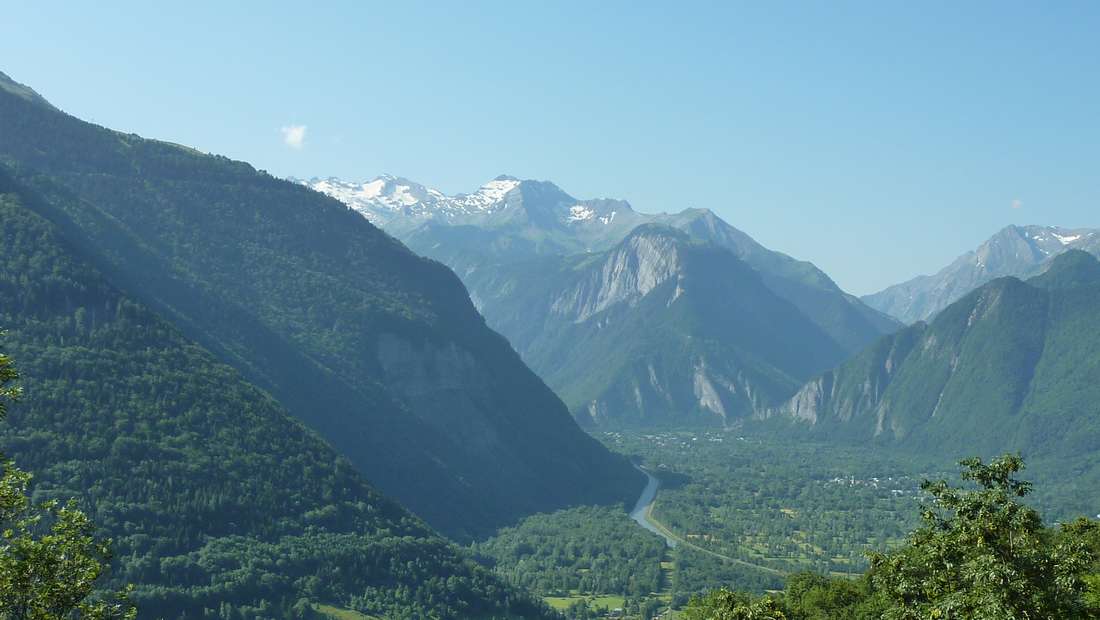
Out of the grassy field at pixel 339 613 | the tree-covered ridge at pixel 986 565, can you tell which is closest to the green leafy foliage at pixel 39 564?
the tree-covered ridge at pixel 986 565

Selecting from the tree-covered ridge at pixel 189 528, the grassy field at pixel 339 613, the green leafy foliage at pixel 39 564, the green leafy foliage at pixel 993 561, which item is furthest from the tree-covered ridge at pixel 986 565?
the tree-covered ridge at pixel 189 528

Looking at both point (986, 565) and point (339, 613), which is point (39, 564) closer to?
point (986, 565)

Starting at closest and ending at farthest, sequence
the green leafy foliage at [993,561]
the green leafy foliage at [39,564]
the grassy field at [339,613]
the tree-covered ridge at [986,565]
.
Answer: the green leafy foliage at [39,564]
the green leafy foliage at [993,561]
the tree-covered ridge at [986,565]
the grassy field at [339,613]

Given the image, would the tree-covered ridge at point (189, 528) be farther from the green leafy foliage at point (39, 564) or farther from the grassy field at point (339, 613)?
the green leafy foliage at point (39, 564)

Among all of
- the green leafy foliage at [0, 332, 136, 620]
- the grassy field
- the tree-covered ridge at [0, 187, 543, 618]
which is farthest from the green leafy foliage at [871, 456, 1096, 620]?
the tree-covered ridge at [0, 187, 543, 618]

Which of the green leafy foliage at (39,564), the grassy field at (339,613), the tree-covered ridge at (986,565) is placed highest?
the tree-covered ridge at (986,565)

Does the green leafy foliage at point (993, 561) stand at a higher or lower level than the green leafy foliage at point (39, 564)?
higher

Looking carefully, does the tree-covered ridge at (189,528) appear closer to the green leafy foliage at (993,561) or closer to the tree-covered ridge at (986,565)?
the tree-covered ridge at (986,565)

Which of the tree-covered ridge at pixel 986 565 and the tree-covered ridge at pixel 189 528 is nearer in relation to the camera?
the tree-covered ridge at pixel 986 565

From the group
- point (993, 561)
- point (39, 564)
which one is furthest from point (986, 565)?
point (39, 564)

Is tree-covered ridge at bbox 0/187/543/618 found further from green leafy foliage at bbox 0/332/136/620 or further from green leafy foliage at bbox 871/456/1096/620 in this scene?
green leafy foliage at bbox 871/456/1096/620

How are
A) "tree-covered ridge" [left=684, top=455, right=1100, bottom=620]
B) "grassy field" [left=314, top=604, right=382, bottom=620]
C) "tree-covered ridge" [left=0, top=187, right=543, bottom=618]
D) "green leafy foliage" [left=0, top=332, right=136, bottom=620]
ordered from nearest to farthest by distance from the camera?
"green leafy foliage" [left=0, top=332, right=136, bottom=620] → "tree-covered ridge" [left=684, top=455, right=1100, bottom=620] → "tree-covered ridge" [left=0, top=187, right=543, bottom=618] → "grassy field" [left=314, top=604, right=382, bottom=620]

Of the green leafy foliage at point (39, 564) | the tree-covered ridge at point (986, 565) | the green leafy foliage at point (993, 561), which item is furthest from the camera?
the tree-covered ridge at point (986, 565)

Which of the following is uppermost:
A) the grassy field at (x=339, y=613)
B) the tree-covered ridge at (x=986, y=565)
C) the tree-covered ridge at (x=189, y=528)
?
the tree-covered ridge at (x=986, y=565)
